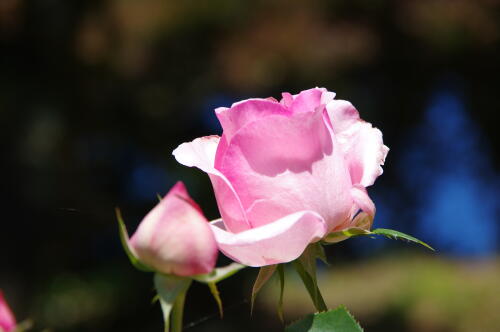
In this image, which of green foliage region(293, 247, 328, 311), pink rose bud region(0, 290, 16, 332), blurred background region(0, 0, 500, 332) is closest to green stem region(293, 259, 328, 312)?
green foliage region(293, 247, 328, 311)

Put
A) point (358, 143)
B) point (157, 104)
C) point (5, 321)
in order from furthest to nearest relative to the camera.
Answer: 1. point (157, 104)
2. point (358, 143)
3. point (5, 321)

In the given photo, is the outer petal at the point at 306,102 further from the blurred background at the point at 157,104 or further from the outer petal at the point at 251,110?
the blurred background at the point at 157,104

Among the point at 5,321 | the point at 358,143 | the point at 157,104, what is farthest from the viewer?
the point at 157,104

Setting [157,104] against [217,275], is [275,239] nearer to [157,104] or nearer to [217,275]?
[217,275]

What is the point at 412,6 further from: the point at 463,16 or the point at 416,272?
the point at 416,272

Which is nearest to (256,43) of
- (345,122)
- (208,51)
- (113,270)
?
(208,51)

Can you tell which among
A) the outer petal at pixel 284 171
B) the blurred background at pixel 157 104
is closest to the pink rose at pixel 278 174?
the outer petal at pixel 284 171

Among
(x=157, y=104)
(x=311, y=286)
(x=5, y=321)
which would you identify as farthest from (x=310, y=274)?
(x=157, y=104)
